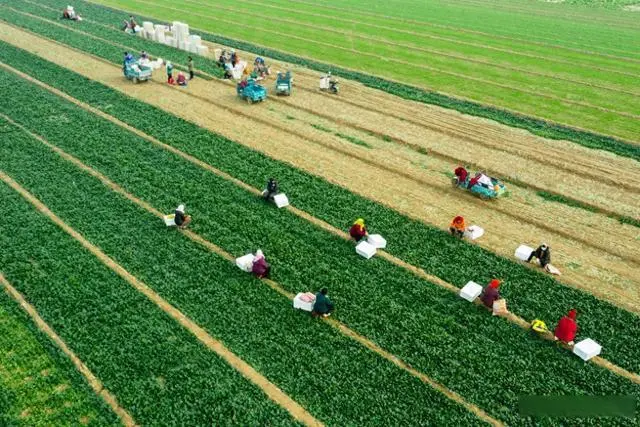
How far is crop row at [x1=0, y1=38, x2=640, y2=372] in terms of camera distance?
1427 centimetres

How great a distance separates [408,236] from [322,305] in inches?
199

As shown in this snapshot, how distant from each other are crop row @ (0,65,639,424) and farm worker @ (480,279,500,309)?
12.8 inches

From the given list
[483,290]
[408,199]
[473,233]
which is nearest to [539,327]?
[483,290]

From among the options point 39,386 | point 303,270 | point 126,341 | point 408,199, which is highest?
point 408,199

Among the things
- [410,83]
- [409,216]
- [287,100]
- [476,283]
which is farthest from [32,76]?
[476,283]

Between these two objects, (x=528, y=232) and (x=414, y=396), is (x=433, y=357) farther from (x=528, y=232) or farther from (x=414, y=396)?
(x=528, y=232)

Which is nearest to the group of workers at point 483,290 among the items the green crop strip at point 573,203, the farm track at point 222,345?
the farm track at point 222,345

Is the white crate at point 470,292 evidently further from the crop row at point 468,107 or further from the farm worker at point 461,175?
the crop row at point 468,107

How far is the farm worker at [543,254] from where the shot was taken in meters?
15.8

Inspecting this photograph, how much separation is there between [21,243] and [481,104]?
23970 millimetres

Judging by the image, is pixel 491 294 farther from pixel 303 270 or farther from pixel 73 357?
pixel 73 357

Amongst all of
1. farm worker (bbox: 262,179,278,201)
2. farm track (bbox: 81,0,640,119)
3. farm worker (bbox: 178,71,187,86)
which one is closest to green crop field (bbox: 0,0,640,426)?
farm worker (bbox: 262,179,278,201)

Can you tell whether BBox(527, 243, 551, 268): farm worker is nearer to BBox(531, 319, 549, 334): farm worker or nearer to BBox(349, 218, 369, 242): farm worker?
BBox(531, 319, 549, 334): farm worker

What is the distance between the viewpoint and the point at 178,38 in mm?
36875
